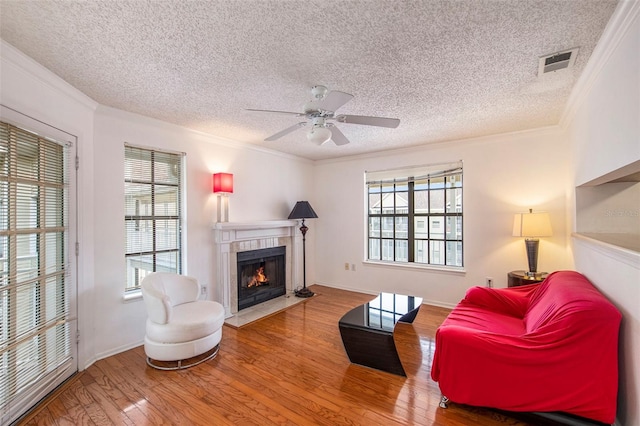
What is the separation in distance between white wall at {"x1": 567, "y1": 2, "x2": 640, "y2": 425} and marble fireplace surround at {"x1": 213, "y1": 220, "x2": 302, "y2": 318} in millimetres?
3714

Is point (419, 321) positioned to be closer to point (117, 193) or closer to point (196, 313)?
point (196, 313)

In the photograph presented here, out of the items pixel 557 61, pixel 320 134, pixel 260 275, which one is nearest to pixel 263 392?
pixel 320 134

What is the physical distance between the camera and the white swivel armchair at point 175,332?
259cm

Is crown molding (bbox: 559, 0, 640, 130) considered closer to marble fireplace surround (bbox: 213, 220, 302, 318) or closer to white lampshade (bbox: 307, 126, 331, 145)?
white lampshade (bbox: 307, 126, 331, 145)

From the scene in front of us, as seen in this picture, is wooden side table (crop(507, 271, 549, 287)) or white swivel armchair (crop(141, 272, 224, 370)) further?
wooden side table (crop(507, 271, 549, 287))

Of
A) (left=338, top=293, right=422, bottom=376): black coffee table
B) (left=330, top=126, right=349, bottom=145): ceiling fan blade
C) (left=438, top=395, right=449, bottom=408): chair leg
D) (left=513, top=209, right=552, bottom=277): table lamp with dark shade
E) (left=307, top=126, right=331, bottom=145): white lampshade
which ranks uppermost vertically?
(left=330, top=126, right=349, bottom=145): ceiling fan blade

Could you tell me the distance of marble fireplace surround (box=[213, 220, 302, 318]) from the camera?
12.6ft

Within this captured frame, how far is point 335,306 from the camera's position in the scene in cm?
432

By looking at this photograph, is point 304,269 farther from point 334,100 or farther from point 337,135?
point 334,100

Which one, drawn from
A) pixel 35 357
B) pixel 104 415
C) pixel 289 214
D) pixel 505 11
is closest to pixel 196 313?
pixel 104 415

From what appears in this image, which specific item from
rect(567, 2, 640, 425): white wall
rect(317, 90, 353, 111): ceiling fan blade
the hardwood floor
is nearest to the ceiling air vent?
rect(567, 2, 640, 425): white wall

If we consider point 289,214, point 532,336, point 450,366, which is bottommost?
point 450,366

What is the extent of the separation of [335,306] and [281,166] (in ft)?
8.24

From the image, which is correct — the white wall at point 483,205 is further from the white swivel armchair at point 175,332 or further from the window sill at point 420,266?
the white swivel armchair at point 175,332
